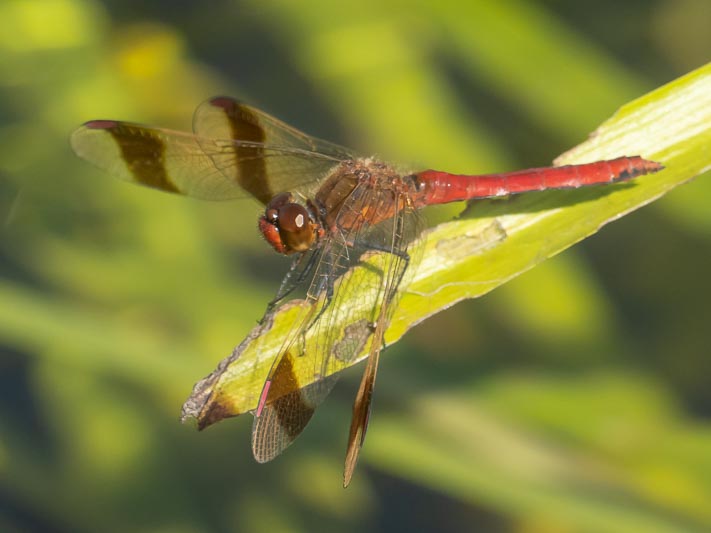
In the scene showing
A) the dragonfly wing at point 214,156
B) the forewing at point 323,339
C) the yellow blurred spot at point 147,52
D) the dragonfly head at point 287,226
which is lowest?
the forewing at point 323,339

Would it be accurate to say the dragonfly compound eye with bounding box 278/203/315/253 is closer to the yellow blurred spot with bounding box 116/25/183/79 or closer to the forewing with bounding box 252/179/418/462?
the forewing with bounding box 252/179/418/462

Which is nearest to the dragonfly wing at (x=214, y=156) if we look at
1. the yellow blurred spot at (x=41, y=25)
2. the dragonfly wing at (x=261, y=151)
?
the dragonfly wing at (x=261, y=151)

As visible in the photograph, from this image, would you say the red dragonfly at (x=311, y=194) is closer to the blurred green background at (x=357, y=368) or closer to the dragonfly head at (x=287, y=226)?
the dragonfly head at (x=287, y=226)

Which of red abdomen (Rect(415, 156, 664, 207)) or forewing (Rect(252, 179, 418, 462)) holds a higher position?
red abdomen (Rect(415, 156, 664, 207))

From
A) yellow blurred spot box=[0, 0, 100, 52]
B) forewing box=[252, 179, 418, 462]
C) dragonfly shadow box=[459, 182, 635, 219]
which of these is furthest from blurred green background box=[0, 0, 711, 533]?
dragonfly shadow box=[459, 182, 635, 219]

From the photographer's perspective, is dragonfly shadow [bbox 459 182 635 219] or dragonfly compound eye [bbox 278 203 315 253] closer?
dragonfly shadow [bbox 459 182 635 219]

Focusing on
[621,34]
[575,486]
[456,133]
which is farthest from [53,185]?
[621,34]

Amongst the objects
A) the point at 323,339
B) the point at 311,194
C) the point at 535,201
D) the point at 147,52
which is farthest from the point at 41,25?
the point at 535,201
